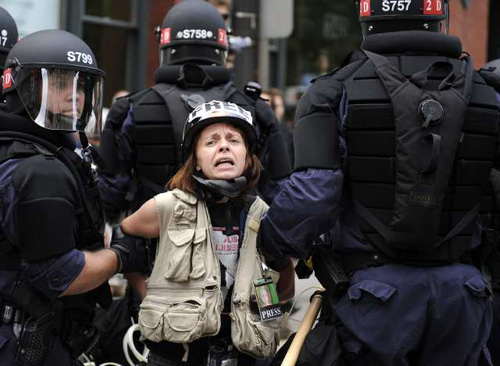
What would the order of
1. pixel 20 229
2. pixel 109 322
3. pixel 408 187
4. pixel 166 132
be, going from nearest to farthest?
pixel 20 229 < pixel 408 187 < pixel 166 132 < pixel 109 322

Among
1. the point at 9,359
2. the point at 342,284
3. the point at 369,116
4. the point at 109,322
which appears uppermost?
the point at 369,116

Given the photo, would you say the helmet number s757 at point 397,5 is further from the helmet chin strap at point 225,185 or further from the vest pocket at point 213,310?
the vest pocket at point 213,310

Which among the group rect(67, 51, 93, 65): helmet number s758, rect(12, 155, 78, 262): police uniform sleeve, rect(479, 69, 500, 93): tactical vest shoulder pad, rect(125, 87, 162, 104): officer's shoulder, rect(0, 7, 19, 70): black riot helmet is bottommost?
rect(12, 155, 78, 262): police uniform sleeve

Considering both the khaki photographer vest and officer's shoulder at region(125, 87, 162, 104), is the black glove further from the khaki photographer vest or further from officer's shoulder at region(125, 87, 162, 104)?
officer's shoulder at region(125, 87, 162, 104)

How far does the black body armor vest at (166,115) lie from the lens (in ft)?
14.7

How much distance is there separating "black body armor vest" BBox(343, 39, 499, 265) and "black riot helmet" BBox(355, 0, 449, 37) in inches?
6.3

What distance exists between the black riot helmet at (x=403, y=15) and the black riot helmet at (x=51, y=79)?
1145mm

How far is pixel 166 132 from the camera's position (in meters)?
4.48

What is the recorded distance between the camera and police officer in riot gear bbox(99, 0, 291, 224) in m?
4.50

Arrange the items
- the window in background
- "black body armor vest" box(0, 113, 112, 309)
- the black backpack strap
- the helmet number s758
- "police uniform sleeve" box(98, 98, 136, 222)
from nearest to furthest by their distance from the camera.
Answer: "black body armor vest" box(0, 113, 112, 309) < the black backpack strap < the helmet number s758 < "police uniform sleeve" box(98, 98, 136, 222) < the window in background

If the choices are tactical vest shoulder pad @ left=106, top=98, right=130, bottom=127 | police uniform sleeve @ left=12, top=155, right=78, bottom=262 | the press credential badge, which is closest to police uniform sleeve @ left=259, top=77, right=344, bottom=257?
the press credential badge

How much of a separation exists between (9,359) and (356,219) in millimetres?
1413

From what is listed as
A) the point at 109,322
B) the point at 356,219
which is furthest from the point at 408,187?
the point at 109,322

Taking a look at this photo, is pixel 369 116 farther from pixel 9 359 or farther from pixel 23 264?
pixel 9 359
